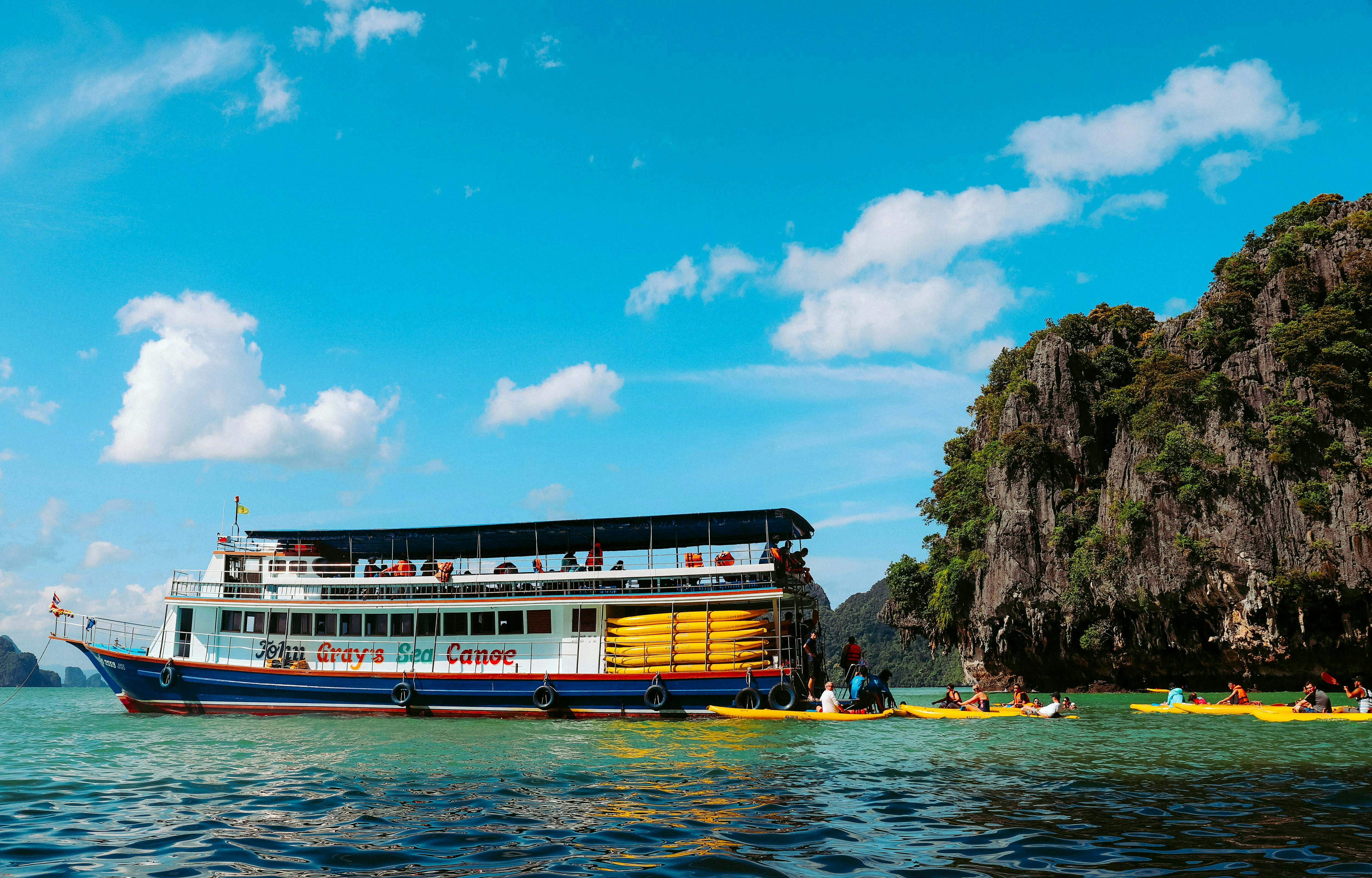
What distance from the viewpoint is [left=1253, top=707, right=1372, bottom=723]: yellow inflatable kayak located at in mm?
22406

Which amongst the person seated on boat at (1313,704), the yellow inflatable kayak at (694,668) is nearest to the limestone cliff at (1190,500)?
the person seated on boat at (1313,704)

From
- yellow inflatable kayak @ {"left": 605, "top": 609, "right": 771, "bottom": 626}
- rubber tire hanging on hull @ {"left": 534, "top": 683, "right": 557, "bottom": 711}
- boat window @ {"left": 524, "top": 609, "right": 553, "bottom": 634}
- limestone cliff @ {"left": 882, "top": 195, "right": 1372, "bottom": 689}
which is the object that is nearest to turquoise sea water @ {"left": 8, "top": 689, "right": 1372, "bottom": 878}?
rubber tire hanging on hull @ {"left": 534, "top": 683, "right": 557, "bottom": 711}

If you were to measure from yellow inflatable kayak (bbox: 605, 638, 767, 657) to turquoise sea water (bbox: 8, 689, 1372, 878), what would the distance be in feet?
16.9

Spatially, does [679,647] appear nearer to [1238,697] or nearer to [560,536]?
[560,536]

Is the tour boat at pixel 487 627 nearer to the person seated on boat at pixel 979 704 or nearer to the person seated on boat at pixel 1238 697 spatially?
the person seated on boat at pixel 979 704

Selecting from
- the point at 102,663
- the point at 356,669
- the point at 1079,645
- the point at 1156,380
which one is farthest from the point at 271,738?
the point at 1156,380

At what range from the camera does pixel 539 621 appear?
26.6 metres

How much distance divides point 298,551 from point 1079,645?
133ft

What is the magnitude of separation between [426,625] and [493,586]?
7.81 ft

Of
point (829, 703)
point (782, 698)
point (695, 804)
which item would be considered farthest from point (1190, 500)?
point (695, 804)

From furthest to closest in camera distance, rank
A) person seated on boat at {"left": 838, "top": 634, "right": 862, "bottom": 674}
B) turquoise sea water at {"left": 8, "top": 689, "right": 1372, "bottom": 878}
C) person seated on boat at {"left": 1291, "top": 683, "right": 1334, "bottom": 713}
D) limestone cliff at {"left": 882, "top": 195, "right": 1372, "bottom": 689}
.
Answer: limestone cliff at {"left": 882, "top": 195, "right": 1372, "bottom": 689} → person seated on boat at {"left": 838, "top": 634, "right": 862, "bottom": 674} → person seated on boat at {"left": 1291, "top": 683, "right": 1334, "bottom": 713} → turquoise sea water at {"left": 8, "top": 689, "right": 1372, "bottom": 878}

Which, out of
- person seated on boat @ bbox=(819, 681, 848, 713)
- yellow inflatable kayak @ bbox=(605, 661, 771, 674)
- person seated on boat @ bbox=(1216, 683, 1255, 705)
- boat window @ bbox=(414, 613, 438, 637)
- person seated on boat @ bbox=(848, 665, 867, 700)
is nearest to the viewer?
person seated on boat @ bbox=(819, 681, 848, 713)

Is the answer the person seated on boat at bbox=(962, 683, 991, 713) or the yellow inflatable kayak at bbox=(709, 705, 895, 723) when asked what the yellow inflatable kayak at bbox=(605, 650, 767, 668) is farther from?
the person seated on boat at bbox=(962, 683, 991, 713)

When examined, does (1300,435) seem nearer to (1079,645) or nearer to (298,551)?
(1079,645)
